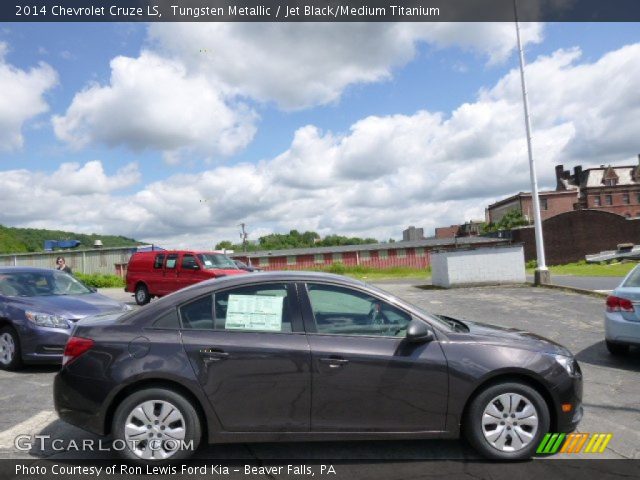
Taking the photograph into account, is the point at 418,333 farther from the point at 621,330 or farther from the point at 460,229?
the point at 460,229

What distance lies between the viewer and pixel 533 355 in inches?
168

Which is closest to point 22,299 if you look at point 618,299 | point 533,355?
point 533,355

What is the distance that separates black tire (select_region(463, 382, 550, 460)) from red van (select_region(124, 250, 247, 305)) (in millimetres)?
13050

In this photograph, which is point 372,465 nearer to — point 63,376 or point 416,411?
point 416,411

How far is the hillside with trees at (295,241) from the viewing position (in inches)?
4574

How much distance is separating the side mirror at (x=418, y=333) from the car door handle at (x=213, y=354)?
56.6 inches

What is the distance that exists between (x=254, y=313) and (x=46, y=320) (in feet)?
14.6

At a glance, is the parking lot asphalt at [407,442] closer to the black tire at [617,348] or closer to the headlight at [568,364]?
the black tire at [617,348]

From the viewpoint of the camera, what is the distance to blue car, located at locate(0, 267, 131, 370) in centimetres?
726

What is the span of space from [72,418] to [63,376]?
1.11ft

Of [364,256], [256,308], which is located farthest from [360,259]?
[256,308]

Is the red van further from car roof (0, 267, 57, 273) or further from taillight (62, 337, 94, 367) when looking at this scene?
taillight (62, 337, 94, 367)

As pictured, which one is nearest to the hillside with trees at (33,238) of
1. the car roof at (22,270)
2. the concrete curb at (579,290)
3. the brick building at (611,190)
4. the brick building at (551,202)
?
the brick building at (551,202)

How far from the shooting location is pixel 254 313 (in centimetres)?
436
